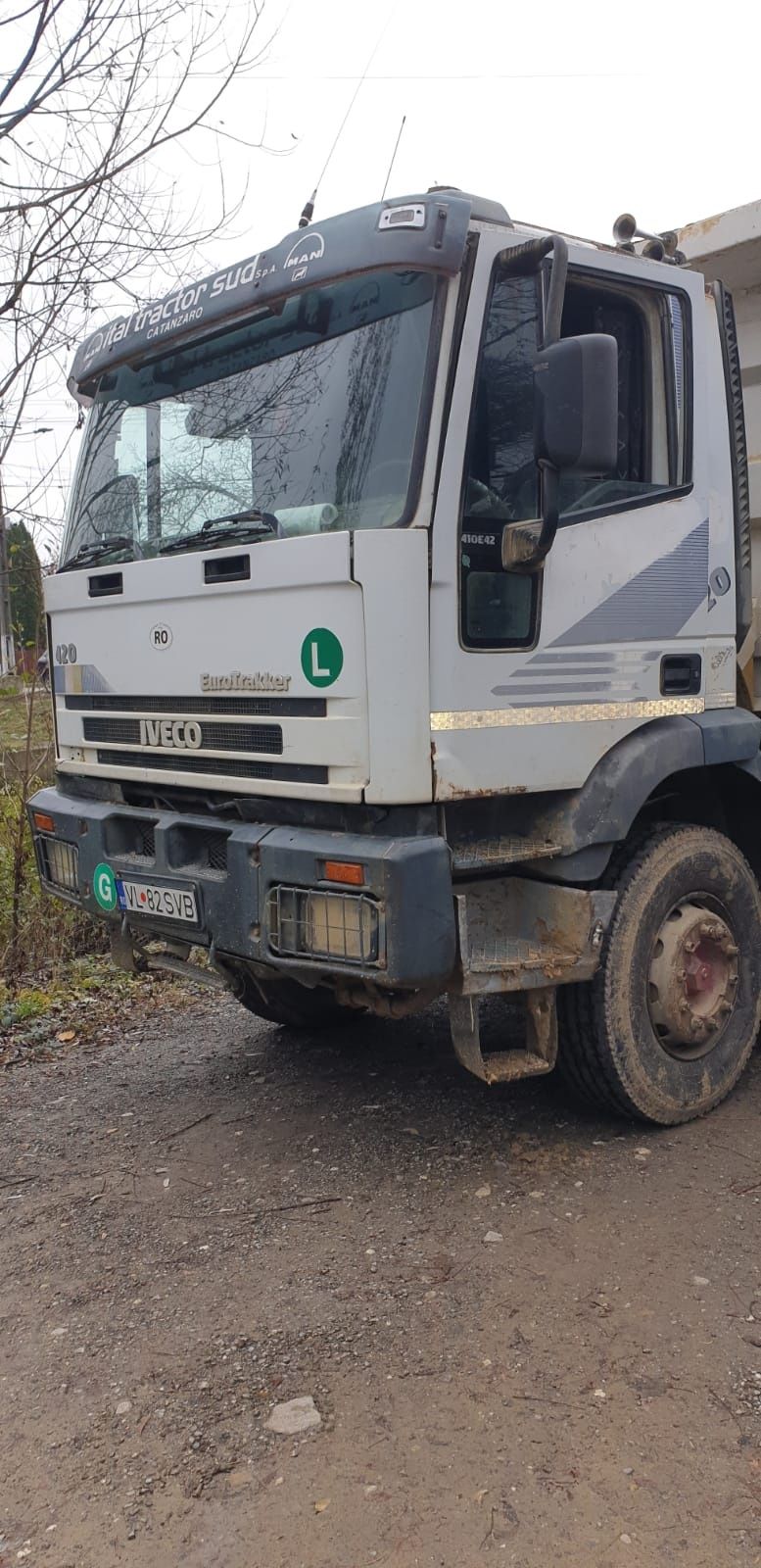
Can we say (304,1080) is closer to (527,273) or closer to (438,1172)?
(438,1172)

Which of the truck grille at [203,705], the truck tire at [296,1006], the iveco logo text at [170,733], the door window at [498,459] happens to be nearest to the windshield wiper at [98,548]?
the truck grille at [203,705]

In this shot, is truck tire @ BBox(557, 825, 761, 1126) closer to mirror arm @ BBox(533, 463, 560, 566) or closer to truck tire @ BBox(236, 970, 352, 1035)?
mirror arm @ BBox(533, 463, 560, 566)

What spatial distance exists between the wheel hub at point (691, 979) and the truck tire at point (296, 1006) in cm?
144

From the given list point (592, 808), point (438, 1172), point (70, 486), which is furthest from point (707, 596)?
point (70, 486)

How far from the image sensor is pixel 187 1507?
239 centimetres

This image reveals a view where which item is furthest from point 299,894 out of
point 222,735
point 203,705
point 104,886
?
point 104,886

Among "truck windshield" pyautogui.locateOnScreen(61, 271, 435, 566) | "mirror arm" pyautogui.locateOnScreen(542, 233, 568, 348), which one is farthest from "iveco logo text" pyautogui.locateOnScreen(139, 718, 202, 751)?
"mirror arm" pyautogui.locateOnScreen(542, 233, 568, 348)

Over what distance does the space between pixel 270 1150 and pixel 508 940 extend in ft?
3.66

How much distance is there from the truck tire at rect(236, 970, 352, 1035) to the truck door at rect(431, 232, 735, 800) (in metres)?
1.82

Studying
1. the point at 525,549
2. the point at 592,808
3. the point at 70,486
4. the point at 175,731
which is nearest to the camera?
the point at 525,549

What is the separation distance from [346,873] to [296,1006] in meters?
2.00

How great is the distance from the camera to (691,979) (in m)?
3.99

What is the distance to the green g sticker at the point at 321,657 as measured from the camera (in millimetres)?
3277

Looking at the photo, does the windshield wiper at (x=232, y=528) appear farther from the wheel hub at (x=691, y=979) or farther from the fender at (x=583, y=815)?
the wheel hub at (x=691, y=979)
